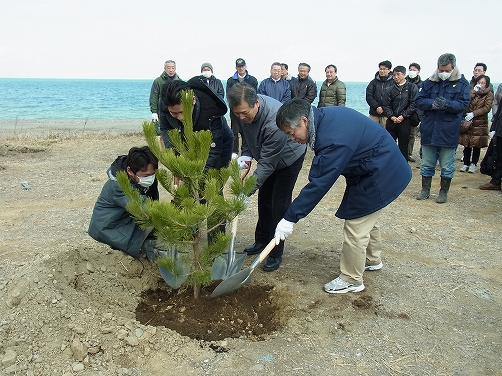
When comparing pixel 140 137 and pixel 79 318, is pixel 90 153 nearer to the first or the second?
pixel 140 137

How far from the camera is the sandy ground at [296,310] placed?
260 cm

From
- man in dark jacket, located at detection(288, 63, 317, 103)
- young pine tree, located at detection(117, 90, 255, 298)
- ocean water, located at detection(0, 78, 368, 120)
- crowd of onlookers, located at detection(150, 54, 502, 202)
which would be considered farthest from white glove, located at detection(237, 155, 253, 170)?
ocean water, located at detection(0, 78, 368, 120)

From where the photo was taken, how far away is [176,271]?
3.08 meters

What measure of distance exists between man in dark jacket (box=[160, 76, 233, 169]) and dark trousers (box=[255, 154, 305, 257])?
498mm

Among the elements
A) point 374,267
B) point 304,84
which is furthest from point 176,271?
point 304,84

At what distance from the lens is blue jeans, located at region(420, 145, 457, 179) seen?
576 cm

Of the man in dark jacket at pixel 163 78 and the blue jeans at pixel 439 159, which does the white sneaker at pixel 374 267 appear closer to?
the blue jeans at pixel 439 159

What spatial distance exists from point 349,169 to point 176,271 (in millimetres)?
1387

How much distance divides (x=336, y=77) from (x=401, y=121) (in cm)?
185

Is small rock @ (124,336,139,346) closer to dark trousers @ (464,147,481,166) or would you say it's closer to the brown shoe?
the brown shoe

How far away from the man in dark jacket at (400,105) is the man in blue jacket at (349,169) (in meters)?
4.37

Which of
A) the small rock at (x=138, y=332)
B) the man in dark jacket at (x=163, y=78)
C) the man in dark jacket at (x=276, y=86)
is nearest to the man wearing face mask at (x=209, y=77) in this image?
the man in dark jacket at (x=163, y=78)

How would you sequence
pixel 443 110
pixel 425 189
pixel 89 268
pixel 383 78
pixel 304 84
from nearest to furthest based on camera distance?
pixel 89 268 < pixel 443 110 < pixel 425 189 < pixel 383 78 < pixel 304 84

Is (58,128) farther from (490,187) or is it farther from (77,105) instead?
(77,105)
